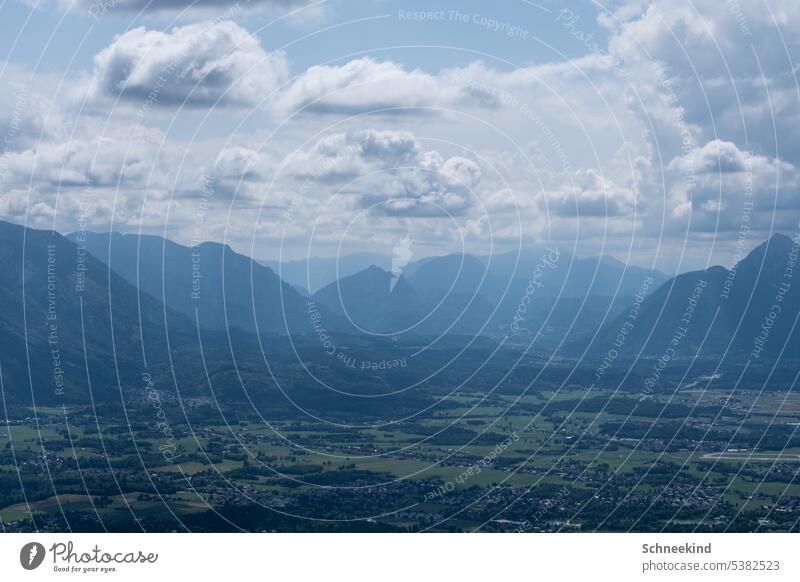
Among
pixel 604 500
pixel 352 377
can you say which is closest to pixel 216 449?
pixel 604 500

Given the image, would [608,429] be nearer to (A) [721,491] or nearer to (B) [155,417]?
(A) [721,491]

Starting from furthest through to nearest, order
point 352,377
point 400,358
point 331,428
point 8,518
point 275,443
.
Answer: point 400,358, point 352,377, point 331,428, point 275,443, point 8,518

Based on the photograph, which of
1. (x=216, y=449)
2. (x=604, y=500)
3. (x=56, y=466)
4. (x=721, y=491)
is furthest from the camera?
(x=216, y=449)

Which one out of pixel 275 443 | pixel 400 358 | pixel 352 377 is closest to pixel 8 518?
pixel 275 443

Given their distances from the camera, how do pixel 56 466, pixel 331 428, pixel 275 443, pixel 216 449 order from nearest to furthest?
pixel 56 466, pixel 216 449, pixel 275 443, pixel 331 428

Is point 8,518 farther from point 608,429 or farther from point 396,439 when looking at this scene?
point 608,429

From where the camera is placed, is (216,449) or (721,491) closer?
(721,491)
